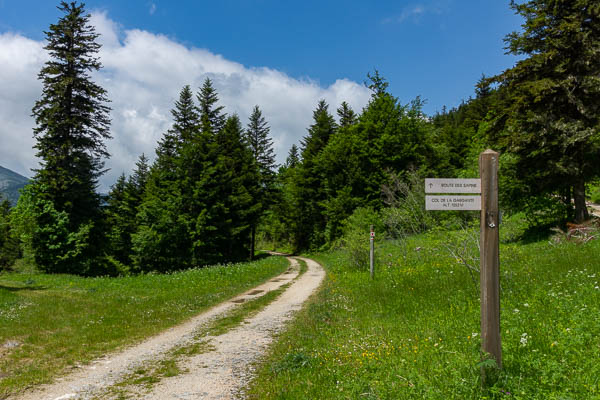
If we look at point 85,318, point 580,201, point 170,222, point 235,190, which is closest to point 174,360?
point 85,318

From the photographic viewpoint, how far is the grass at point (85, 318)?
7.30 m

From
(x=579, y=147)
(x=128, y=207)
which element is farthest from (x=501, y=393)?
(x=128, y=207)

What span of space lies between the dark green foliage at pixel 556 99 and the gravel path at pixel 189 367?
51.0 feet

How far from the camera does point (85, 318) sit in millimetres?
11125

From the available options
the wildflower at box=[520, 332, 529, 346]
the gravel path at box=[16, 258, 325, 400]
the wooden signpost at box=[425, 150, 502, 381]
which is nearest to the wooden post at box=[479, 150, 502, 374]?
the wooden signpost at box=[425, 150, 502, 381]

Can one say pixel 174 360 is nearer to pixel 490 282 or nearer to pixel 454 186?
pixel 490 282

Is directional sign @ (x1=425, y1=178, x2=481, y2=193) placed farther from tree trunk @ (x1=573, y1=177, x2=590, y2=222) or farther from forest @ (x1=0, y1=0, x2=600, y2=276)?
tree trunk @ (x1=573, y1=177, x2=590, y2=222)

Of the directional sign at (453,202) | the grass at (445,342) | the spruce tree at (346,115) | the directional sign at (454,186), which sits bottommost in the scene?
the grass at (445,342)

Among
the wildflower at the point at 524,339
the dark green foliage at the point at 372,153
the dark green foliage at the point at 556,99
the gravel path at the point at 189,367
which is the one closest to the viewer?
the wildflower at the point at 524,339

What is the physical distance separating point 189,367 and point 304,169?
41.9 metres

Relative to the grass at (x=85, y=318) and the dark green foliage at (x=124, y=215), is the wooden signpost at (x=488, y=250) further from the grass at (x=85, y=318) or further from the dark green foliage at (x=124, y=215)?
the dark green foliage at (x=124, y=215)

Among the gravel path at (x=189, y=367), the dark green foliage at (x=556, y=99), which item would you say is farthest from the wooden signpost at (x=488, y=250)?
the dark green foliage at (x=556, y=99)

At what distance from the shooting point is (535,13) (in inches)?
726

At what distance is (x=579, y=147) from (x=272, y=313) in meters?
16.6
